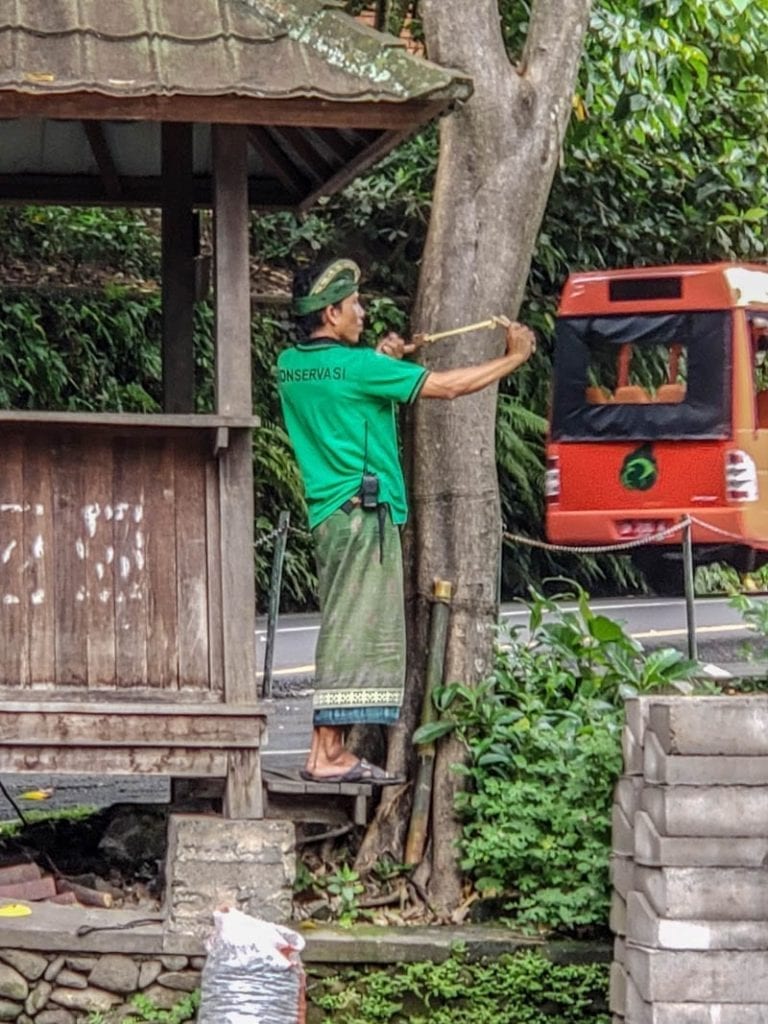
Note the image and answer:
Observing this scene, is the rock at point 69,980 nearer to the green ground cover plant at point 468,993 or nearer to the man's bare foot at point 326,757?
the green ground cover plant at point 468,993

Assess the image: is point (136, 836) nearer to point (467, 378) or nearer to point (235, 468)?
point (235, 468)

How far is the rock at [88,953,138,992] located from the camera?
711 centimetres

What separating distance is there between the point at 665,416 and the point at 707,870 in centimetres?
1119

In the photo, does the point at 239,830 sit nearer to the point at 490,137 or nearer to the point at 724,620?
the point at 490,137

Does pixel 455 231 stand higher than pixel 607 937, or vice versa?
pixel 455 231

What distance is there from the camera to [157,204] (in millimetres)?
8977

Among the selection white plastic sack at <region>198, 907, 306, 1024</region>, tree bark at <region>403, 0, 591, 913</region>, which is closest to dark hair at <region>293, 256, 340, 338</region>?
tree bark at <region>403, 0, 591, 913</region>

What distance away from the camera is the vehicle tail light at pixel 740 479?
16.9m

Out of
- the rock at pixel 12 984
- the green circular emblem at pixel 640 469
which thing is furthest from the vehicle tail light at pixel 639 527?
the rock at pixel 12 984

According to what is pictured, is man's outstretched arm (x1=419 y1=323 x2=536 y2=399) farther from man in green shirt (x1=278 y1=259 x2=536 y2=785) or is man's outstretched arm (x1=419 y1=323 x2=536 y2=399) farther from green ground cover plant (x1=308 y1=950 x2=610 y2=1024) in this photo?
green ground cover plant (x1=308 y1=950 x2=610 y2=1024)

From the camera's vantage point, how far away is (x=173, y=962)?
7.14m

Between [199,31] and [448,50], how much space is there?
62.6 inches

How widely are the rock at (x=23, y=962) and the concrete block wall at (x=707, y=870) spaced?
6.91 ft

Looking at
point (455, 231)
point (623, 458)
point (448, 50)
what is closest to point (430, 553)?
point (455, 231)
